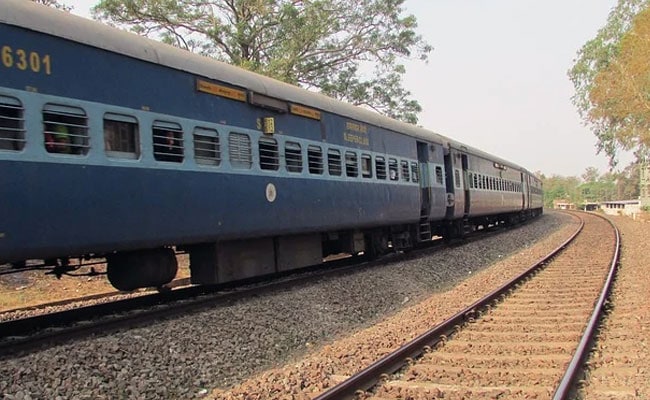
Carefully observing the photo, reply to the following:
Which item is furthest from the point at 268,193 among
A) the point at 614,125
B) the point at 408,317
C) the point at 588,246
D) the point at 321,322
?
the point at 614,125

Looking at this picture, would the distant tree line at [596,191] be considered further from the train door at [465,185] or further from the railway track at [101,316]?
the railway track at [101,316]

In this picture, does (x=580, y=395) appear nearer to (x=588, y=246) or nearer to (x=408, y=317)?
(x=408, y=317)

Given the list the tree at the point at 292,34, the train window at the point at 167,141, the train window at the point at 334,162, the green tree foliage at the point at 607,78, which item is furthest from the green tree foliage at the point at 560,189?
the train window at the point at 167,141

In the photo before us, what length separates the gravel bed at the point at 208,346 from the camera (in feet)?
16.3

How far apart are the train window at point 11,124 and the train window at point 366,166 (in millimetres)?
7621

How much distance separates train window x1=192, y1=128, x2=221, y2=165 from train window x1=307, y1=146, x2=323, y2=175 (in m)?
2.51

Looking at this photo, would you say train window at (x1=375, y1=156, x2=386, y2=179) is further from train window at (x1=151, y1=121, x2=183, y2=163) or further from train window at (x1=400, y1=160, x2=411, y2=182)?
train window at (x1=151, y1=121, x2=183, y2=163)

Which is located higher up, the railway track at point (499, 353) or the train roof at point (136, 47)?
the train roof at point (136, 47)

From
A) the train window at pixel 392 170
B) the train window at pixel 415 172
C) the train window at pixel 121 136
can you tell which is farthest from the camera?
the train window at pixel 415 172

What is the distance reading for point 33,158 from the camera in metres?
5.43

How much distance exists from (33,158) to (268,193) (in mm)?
3904

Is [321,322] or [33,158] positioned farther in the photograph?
[321,322]

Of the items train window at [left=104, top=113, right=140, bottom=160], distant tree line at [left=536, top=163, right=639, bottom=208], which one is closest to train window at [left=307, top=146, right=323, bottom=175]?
train window at [left=104, top=113, right=140, bottom=160]

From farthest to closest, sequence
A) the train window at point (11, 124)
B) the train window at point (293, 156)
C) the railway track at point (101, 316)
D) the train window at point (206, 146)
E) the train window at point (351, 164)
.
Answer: the train window at point (351, 164)
the train window at point (293, 156)
the train window at point (206, 146)
the railway track at point (101, 316)
the train window at point (11, 124)
